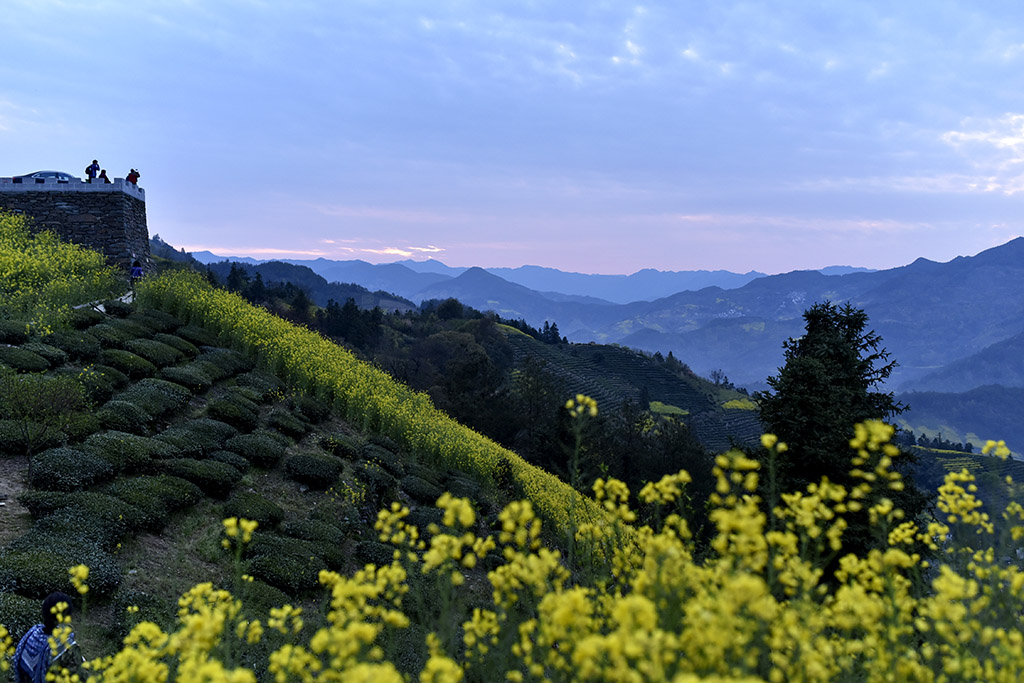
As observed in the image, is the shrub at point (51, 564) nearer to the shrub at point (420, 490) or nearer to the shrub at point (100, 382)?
the shrub at point (100, 382)

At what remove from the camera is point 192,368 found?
1928cm

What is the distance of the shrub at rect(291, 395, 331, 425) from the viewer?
2059 cm

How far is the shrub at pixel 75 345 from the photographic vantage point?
56.4ft

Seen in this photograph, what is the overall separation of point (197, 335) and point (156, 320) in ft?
5.17

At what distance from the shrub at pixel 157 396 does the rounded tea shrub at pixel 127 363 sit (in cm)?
100

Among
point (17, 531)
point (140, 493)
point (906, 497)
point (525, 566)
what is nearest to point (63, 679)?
point (525, 566)

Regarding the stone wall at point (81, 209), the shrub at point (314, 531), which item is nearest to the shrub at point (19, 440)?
the shrub at point (314, 531)

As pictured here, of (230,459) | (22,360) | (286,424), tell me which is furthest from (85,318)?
(230,459)

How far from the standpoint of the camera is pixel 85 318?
790 inches

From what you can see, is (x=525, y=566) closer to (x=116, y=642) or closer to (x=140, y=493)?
(x=116, y=642)

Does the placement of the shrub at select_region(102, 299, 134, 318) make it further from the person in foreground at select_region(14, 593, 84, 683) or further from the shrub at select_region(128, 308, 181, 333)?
the person in foreground at select_region(14, 593, 84, 683)

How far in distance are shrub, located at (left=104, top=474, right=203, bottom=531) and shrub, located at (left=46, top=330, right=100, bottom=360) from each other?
23.5 feet

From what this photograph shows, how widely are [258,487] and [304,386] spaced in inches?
326

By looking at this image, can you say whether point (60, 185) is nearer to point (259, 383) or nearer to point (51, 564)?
point (259, 383)
